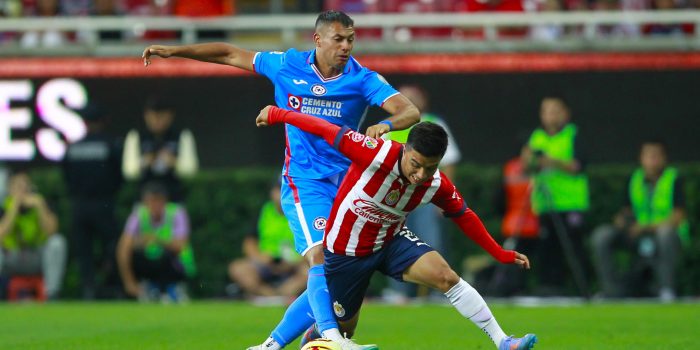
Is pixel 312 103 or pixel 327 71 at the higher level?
pixel 327 71

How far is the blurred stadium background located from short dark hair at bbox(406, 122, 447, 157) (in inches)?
391

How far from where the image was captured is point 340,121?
9.66m

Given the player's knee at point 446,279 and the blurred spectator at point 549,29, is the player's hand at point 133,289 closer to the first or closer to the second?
the blurred spectator at point 549,29

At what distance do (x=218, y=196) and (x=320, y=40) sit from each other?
953 centimetres

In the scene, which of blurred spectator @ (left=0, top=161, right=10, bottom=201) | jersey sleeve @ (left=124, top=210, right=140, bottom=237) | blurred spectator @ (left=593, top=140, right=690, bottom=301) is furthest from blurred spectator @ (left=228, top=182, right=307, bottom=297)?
blurred spectator @ (left=593, top=140, right=690, bottom=301)

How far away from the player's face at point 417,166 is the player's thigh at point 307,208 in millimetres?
1132

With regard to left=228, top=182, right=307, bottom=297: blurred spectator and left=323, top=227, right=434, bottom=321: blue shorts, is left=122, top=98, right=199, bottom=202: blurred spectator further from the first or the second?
left=323, top=227, right=434, bottom=321: blue shorts

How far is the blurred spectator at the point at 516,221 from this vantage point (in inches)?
670

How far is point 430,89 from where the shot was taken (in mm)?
19188

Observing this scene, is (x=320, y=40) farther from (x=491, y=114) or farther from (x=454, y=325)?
(x=491, y=114)

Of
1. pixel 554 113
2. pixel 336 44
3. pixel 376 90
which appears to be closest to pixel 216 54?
pixel 336 44

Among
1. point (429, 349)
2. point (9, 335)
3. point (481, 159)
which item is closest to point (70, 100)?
point (481, 159)

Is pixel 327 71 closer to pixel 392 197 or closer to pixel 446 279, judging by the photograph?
pixel 392 197

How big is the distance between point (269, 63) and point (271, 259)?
26.6ft
